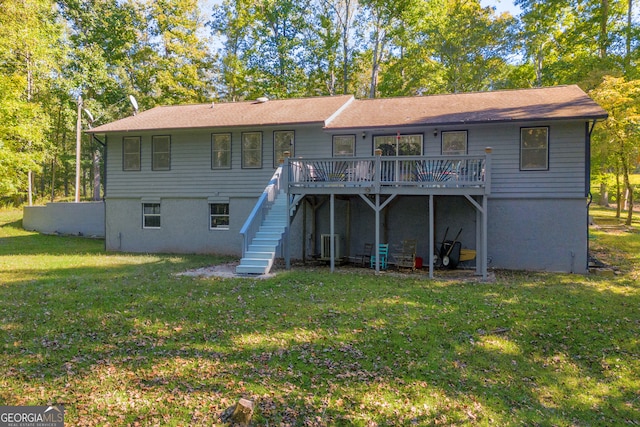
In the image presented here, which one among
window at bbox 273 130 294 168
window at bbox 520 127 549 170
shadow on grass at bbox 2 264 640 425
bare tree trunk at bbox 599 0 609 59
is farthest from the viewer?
bare tree trunk at bbox 599 0 609 59

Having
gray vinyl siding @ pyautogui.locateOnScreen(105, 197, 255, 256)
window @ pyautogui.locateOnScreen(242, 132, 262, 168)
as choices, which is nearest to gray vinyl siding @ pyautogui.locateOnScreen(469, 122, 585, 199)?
window @ pyautogui.locateOnScreen(242, 132, 262, 168)

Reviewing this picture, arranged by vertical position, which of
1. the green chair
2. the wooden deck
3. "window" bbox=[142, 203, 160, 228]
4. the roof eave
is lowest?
the green chair

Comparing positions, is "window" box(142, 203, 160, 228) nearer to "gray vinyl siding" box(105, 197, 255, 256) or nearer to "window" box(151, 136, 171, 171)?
"gray vinyl siding" box(105, 197, 255, 256)

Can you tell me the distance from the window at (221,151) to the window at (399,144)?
217 inches

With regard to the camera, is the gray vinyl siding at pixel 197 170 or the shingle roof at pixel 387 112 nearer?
the shingle roof at pixel 387 112

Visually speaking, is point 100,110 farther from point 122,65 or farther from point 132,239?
point 132,239

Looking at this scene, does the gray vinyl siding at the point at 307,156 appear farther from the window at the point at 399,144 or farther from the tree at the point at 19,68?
the tree at the point at 19,68

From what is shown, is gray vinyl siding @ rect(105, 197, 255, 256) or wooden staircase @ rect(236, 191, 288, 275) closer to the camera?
wooden staircase @ rect(236, 191, 288, 275)

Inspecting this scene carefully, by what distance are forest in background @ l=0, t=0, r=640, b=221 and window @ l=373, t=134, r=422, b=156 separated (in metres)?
12.4

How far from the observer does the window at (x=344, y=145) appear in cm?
1477

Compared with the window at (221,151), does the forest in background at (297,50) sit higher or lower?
higher

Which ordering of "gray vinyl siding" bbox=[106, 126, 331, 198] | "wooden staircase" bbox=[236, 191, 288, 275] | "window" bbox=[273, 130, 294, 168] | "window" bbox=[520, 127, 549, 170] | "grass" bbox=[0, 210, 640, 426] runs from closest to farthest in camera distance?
"grass" bbox=[0, 210, 640, 426], "wooden staircase" bbox=[236, 191, 288, 275], "window" bbox=[520, 127, 549, 170], "gray vinyl siding" bbox=[106, 126, 331, 198], "window" bbox=[273, 130, 294, 168]

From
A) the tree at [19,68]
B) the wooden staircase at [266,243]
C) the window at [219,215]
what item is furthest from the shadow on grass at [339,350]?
the tree at [19,68]

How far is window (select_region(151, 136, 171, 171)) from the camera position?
16.8m
